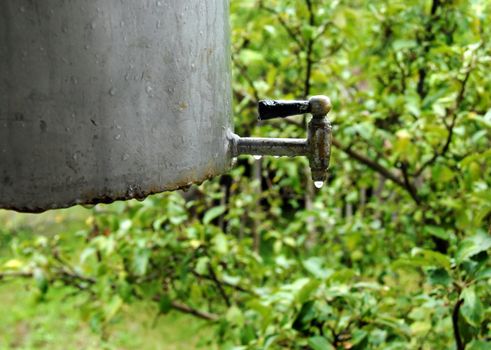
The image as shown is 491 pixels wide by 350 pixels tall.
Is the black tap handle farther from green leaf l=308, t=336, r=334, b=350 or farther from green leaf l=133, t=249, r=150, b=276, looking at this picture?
green leaf l=133, t=249, r=150, b=276

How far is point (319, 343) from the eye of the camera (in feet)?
5.62

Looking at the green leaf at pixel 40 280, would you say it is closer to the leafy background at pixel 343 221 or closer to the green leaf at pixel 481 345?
the leafy background at pixel 343 221

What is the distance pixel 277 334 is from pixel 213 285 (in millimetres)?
886

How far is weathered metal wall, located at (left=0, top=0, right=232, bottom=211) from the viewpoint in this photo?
981 millimetres

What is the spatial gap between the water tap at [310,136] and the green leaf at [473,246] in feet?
1.82

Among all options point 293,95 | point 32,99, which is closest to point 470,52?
point 293,95

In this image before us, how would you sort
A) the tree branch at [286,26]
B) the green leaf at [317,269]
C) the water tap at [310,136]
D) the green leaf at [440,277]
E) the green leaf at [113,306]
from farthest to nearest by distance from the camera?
the tree branch at [286,26], the green leaf at [113,306], the green leaf at [317,269], the green leaf at [440,277], the water tap at [310,136]

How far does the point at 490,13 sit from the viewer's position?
2.67 m

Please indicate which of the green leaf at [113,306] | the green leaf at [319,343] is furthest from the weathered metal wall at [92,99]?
the green leaf at [113,306]

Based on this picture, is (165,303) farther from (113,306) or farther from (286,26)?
(286,26)


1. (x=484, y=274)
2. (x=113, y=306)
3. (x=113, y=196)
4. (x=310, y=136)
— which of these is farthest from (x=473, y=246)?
(x=113, y=306)

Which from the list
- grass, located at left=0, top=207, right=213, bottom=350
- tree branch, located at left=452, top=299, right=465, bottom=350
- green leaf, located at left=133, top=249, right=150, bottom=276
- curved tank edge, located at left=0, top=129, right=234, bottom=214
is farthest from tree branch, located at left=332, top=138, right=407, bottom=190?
grass, located at left=0, top=207, right=213, bottom=350

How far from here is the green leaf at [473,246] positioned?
1533 mm

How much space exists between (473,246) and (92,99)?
1.06 metres
